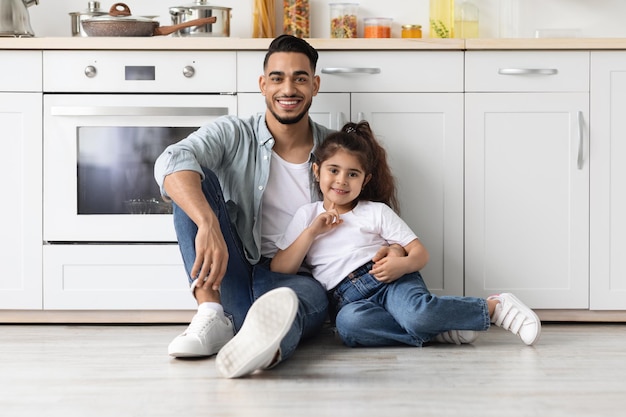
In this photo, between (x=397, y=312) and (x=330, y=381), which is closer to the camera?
(x=330, y=381)

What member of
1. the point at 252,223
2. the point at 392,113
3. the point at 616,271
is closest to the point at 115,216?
the point at 252,223

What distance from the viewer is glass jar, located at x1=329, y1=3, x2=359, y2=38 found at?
325 centimetres

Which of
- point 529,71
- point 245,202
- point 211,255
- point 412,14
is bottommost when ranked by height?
point 211,255

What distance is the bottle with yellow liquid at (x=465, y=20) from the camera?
3303 millimetres

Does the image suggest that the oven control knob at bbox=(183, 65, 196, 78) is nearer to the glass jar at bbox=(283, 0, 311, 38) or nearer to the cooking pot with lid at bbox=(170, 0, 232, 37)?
the cooking pot with lid at bbox=(170, 0, 232, 37)

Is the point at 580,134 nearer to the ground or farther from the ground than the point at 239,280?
farther from the ground

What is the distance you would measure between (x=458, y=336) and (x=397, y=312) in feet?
0.61

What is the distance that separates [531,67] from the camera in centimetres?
286

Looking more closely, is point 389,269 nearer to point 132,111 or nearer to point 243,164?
point 243,164

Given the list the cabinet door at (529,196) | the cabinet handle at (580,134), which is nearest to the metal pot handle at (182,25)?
the cabinet door at (529,196)

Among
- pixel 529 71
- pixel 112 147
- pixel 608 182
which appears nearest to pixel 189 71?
pixel 112 147

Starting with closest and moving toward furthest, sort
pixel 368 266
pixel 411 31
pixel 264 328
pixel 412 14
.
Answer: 1. pixel 264 328
2. pixel 368 266
3. pixel 411 31
4. pixel 412 14

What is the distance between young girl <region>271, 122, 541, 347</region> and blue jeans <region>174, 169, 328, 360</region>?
0.05 m

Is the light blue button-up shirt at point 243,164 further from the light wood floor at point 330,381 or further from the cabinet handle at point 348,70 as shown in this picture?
the light wood floor at point 330,381
